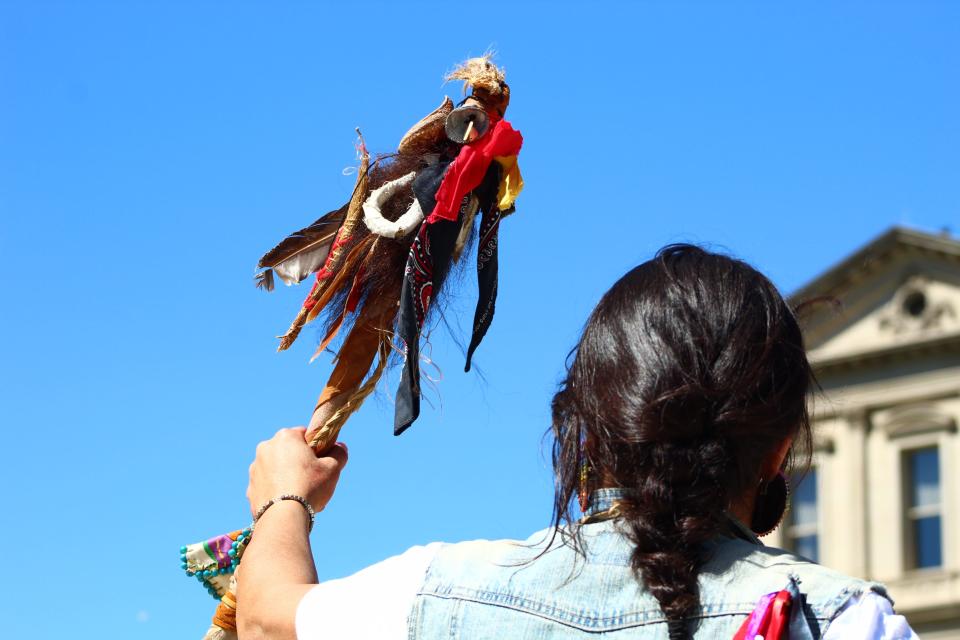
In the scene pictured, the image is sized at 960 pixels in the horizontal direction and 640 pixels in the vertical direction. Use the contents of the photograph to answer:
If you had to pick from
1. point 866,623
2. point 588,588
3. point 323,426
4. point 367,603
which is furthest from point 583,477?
point 323,426

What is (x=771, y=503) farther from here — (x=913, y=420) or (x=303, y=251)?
(x=913, y=420)

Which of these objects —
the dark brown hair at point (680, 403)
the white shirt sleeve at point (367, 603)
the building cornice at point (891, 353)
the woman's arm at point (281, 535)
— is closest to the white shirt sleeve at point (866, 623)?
the dark brown hair at point (680, 403)

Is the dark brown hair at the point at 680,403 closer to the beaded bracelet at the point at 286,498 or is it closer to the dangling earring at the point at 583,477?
the dangling earring at the point at 583,477

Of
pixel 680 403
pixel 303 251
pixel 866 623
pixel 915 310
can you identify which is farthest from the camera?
pixel 915 310

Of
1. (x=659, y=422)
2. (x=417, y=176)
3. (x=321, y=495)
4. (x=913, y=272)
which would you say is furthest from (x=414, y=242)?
(x=913, y=272)

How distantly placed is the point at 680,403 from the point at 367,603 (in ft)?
1.50

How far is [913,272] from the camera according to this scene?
18531 millimetres

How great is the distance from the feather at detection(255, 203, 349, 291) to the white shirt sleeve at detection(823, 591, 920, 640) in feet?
4.22

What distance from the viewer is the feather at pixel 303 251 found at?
9.17 feet

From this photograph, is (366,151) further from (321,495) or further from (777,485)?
(777,485)

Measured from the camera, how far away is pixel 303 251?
2812mm

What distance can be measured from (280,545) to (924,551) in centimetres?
1720

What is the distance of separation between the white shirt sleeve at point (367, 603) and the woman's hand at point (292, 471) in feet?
1.21

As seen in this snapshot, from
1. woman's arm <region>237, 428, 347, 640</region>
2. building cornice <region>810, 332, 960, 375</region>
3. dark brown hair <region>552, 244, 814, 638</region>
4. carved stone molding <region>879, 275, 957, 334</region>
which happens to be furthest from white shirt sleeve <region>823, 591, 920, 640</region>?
carved stone molding <region>879, 275, 957, 334</region>
